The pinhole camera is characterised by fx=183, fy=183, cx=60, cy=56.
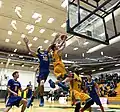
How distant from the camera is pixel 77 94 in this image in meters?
4.77

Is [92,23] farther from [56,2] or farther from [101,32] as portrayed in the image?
[56,2]

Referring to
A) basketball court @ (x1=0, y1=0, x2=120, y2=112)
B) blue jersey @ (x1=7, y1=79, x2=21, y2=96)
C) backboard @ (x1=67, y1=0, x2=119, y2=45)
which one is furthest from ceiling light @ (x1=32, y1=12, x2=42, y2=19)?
blue jersey @ (x1=7, y1=79, x2=21, y2=96)

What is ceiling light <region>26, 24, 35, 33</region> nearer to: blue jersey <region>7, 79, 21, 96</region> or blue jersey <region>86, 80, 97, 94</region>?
blue jersey <region>86, 80, 97, 94</region>

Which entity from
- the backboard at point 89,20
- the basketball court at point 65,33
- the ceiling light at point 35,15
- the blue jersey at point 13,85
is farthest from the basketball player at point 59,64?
the ceiling light at point 35,15

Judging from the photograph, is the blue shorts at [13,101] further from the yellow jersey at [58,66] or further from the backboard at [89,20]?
the backboard at [89,20]

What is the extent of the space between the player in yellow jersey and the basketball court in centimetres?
69

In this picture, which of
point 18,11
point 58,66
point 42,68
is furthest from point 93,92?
point 18,11

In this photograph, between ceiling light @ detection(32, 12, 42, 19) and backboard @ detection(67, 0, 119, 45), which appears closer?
backboard @ detection(67, 0, 119, 45)

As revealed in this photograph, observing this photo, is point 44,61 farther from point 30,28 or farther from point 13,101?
point 30,28

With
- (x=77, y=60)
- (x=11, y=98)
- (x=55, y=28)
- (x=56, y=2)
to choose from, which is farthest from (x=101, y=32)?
(x=77, y=60)

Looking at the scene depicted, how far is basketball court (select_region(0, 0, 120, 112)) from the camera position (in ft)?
22.5

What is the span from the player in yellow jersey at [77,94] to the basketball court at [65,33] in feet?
2.26

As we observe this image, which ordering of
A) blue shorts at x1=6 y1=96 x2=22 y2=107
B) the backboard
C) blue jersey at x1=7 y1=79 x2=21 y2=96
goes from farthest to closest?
1. the backboard
2. blue jersey at x1=7 y1=79 x2=21 y2=96
3. blue shorts at x1=6 y1=96 x2=22 y2=107

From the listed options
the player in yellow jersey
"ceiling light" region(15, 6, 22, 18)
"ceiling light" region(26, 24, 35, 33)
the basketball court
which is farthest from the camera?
"ceiling light" region(26, 24, 35, 33)
